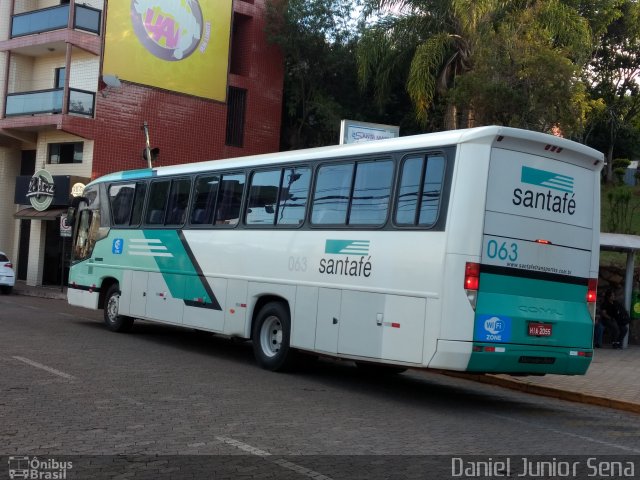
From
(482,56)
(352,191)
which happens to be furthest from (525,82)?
(352,191)

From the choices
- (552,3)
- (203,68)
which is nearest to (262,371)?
(552,3)

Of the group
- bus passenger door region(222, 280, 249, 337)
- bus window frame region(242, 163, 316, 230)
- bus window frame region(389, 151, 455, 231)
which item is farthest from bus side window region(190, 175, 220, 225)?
bus window frame region(389, 151, 455, 231)

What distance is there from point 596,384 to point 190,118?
23264mm

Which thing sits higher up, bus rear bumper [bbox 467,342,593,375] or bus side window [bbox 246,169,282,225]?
bus side window [bbox 246,169,282,225]

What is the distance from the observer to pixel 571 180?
Result: 10.9m

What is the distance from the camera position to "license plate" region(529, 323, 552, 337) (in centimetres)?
1040

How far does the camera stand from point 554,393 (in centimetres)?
1302

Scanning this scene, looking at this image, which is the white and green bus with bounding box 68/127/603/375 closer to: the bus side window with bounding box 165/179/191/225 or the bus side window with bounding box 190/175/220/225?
the bus side window with bounding box 190/175/220/225

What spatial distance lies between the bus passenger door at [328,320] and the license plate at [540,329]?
103 inches

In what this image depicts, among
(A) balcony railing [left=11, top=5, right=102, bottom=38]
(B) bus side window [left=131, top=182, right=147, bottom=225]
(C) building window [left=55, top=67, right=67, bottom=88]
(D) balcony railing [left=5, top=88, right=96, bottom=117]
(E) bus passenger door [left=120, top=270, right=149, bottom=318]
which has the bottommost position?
(E) bus passenger door [left=120, top=270, right=149, bottom=318]

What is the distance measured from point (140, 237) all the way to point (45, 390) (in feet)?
22.4

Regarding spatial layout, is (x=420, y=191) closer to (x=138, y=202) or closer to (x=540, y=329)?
(x=540, y=329)

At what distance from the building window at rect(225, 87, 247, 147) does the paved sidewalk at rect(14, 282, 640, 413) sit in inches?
840

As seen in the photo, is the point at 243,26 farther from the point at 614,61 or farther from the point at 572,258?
the point at 572,258
